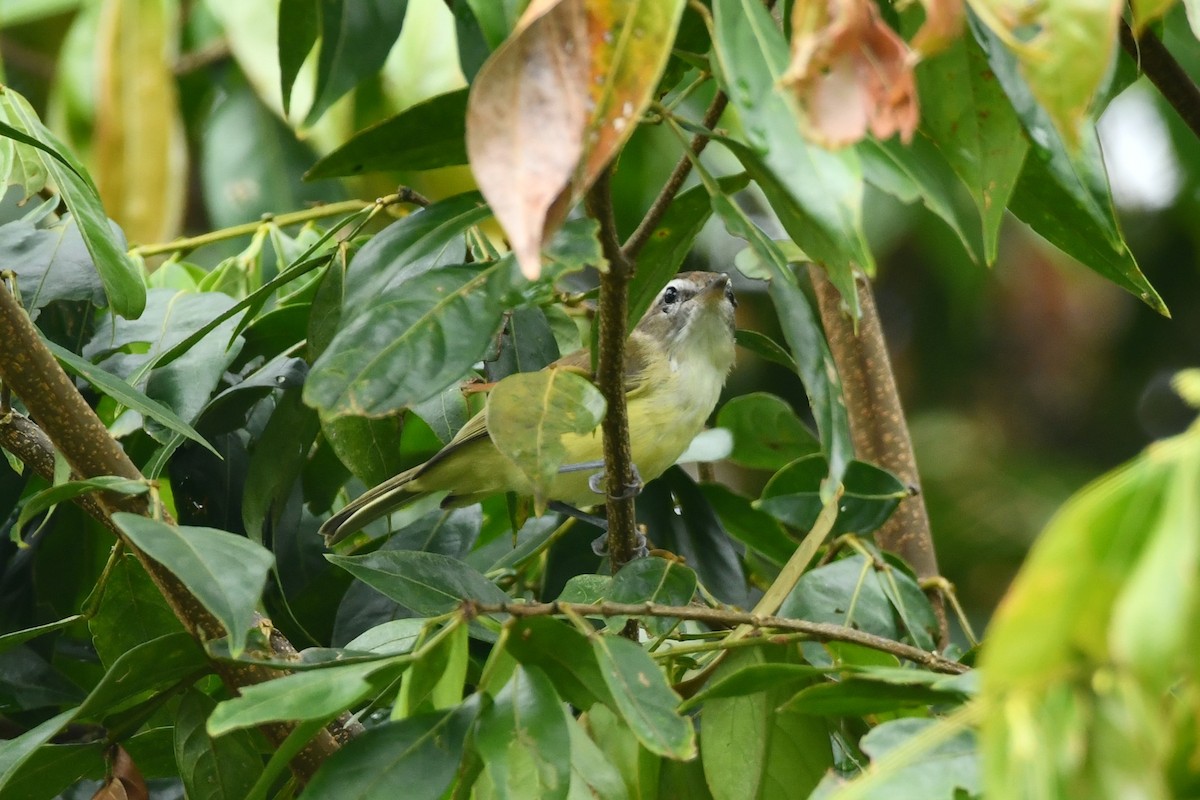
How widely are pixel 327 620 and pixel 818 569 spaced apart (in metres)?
0.77

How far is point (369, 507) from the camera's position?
2.41 meters

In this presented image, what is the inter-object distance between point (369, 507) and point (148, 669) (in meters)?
0.96

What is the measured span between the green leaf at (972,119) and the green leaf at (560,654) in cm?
57

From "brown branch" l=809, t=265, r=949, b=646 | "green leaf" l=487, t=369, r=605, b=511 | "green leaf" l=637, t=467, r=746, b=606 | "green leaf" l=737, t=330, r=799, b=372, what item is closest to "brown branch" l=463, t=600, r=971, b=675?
"green leaf" l=487, t=369, r=605, b=511

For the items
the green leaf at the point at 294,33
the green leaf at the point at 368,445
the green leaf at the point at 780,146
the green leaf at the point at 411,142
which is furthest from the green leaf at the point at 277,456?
the green leaf at the point at 780,146

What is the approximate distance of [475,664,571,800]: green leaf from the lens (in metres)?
1.21

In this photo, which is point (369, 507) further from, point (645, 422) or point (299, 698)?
point (299, 698)

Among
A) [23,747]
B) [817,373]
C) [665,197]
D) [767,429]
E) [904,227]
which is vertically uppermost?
[665,197]

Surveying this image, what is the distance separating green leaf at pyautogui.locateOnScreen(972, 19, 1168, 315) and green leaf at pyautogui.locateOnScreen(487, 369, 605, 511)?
49cm

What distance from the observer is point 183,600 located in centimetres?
148

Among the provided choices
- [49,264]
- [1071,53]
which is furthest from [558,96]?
[49,264]

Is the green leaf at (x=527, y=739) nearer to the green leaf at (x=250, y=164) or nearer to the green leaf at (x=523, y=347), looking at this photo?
the green leaf at (x=523, y=347)

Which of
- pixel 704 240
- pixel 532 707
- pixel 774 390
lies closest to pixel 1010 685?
pixel 532 707

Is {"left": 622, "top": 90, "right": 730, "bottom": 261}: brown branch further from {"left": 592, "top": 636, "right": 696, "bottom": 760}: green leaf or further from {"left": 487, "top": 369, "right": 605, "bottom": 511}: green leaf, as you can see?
{"left": 592, "top": 636, "right": 696, "bottom": 760}: green leaf
